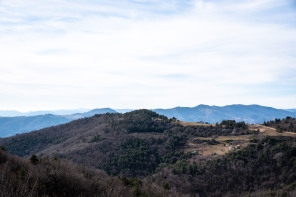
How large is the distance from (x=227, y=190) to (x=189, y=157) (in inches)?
1232

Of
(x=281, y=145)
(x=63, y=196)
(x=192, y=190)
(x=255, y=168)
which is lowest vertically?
(x=192, y=190)

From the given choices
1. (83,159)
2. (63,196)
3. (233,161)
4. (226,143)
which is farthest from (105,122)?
(63,196)

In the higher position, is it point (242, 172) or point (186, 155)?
point (186, 155)

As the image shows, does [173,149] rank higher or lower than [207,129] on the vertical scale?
lower

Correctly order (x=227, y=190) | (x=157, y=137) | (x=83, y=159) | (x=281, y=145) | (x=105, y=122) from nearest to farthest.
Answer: (x=227, y=190), (x=281, y=145), (x=83, y=159), (x=157, y=137), (x=105, y=122)

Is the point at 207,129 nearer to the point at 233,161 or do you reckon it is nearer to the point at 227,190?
the point at 233,161

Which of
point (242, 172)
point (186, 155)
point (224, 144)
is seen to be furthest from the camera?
point (224, 144)

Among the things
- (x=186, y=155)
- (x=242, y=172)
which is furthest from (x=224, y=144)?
(x=242, y=172)

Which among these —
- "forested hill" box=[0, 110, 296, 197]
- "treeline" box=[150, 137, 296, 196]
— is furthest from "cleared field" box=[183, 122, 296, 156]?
"treeline" box=[150, 137, 296, 196]

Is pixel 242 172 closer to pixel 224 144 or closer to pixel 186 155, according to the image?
pixel 224 144

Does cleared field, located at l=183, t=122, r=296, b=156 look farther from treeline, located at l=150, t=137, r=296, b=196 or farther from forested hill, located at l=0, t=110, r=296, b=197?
treeline, located at l=150, t=137, r=296, b=196

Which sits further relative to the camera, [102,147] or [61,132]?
[61,132]

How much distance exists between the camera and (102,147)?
12950 centimetres

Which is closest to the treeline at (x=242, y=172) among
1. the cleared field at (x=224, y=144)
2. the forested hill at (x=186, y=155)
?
the forested hill at (x=186, y=155)
